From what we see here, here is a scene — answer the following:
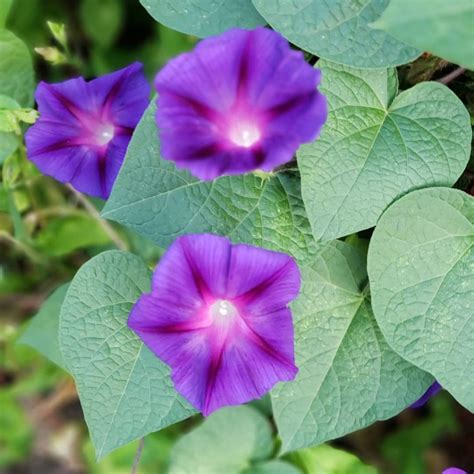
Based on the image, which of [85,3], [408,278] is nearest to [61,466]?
[85,3]

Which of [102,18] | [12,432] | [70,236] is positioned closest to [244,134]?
[70,236]

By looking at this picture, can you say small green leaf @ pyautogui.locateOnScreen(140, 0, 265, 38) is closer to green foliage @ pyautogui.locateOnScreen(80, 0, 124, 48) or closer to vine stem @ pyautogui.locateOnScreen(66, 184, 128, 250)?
vine stem @ pyautogui.locateOnScreen(66, 184, 128, 250)

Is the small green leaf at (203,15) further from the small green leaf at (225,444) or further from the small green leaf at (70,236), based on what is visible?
the small green leaf at (225,444)

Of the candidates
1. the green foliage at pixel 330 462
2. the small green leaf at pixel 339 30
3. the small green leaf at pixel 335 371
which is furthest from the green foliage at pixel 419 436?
the small green leaf at pixel 339 30

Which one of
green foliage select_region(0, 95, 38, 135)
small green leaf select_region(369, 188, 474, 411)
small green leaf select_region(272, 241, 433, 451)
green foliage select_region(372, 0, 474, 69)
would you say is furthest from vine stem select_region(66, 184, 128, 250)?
green foliage select_region(372, 0, 474, 69)

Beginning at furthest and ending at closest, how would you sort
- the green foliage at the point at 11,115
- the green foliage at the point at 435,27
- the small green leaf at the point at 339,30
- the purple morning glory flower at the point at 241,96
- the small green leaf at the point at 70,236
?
the small green leaf at the point at 70,236 → the green foliage at the point at 11,115 → the small green leaf at the point at 339,30 → the purple morning glory flower at the point at 241,96 → the green foliage at the point at 435,27

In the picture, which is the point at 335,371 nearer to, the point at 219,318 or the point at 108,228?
the point at 219,318

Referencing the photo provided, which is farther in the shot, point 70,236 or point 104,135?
point 70,236
